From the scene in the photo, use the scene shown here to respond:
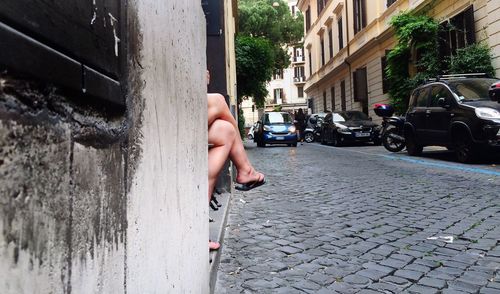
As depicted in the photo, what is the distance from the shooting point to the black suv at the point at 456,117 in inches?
342

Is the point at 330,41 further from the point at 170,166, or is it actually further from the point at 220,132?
the point at 170,166

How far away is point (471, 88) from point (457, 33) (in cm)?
683

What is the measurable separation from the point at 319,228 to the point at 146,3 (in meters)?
3.20

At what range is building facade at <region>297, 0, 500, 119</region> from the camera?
48.4 feet

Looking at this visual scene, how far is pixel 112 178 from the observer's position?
1127 mm

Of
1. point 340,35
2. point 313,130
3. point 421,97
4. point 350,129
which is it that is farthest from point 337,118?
point 340,35

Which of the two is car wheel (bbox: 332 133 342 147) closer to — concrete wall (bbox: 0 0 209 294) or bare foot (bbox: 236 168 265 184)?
bare foot (bbox: 236 168 265 184)

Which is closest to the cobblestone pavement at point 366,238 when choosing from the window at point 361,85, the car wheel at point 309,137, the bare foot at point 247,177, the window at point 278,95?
the bare foot at point 247,177

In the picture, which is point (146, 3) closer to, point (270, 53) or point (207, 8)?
point (207, 8)

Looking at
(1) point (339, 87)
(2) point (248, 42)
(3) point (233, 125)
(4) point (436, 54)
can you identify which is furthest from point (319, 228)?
(1) point (339, 87)

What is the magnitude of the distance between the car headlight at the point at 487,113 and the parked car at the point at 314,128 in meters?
13.7

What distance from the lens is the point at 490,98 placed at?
29.6ft

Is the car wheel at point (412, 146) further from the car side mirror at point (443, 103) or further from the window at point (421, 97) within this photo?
the car side mirror at point (443, 103)

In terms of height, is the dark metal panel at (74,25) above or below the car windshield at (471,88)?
below
